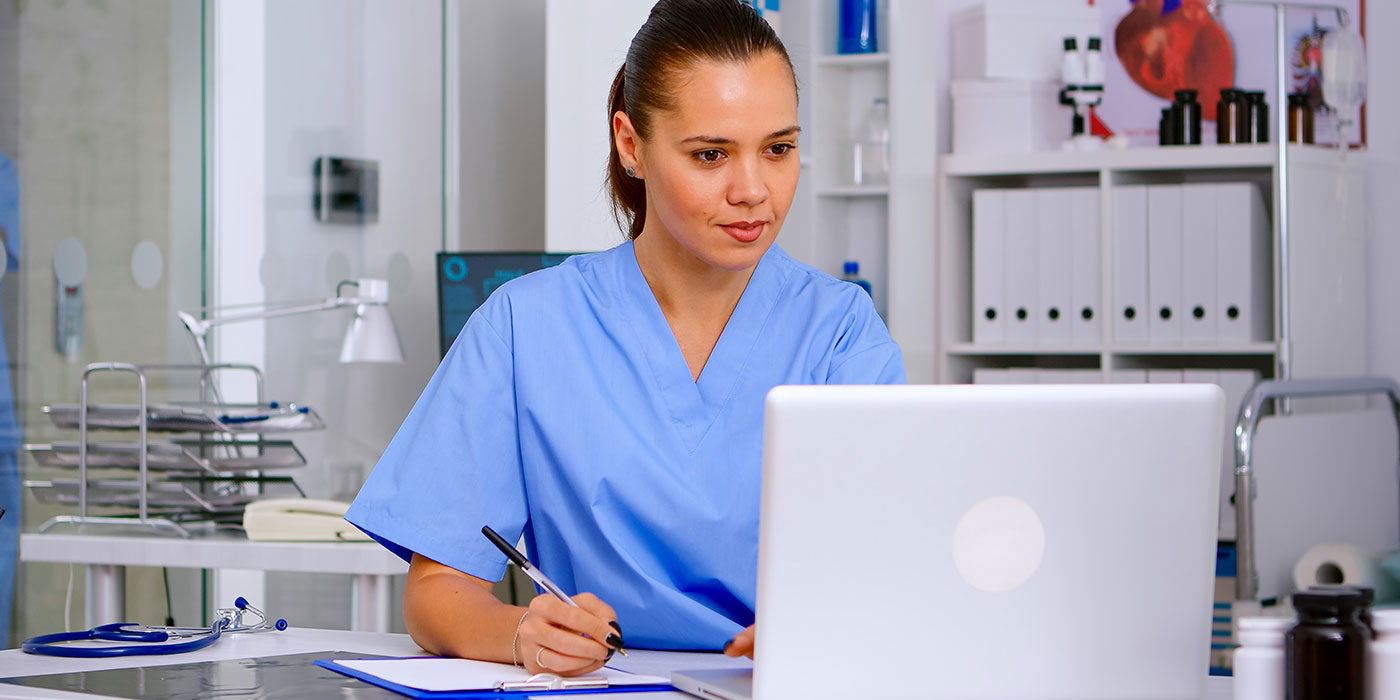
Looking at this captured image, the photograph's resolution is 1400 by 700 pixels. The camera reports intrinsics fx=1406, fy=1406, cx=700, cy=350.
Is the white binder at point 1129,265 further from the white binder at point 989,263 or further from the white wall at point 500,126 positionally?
the white wall at point 500,126

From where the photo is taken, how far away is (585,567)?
4.42 ft

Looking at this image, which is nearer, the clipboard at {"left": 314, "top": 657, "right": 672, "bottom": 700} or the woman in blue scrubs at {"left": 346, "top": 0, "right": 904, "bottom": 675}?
the clipboard at {"left": 314, "top": 657, "right": 672, "bottom": 700}

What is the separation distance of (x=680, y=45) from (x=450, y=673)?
2.04 feet

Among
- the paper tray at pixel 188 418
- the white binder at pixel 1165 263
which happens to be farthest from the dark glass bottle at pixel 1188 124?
the paper tray at pixel 188 418

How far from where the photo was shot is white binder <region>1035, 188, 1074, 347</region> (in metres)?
3.65

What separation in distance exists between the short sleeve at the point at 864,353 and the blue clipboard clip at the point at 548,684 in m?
0.44

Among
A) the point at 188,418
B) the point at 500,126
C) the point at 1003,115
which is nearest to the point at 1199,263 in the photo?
the point at 1003,115

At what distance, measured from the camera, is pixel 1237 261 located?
346 cm

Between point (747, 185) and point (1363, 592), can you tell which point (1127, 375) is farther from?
point (1363, 592)

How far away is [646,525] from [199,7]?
6.19ft

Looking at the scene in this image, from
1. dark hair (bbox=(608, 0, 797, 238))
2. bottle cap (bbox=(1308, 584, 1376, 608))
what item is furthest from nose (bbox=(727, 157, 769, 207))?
bottle cap (bbox=(1308, 584, 1376, 608))

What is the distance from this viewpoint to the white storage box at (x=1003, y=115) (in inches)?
149

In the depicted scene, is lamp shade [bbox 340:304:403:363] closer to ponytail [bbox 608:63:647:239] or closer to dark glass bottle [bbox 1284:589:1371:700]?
ponytail [bbox 608:63:647:239]

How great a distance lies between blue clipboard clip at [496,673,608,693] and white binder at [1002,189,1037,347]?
2.76 m
